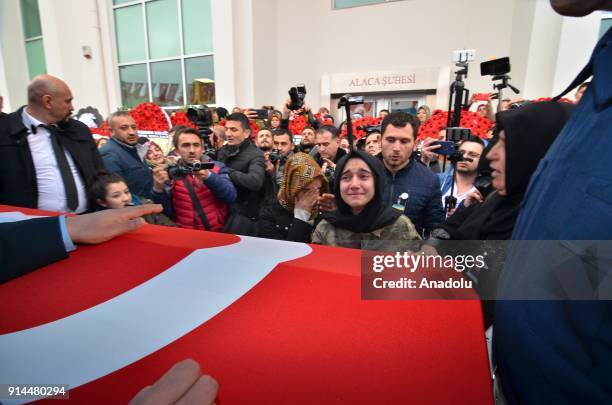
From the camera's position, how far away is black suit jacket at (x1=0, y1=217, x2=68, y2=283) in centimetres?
73

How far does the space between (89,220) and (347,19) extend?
10927 millimetres

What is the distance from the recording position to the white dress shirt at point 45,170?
79.0 inches

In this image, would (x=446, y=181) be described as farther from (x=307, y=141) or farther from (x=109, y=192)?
(x=109, y=192)

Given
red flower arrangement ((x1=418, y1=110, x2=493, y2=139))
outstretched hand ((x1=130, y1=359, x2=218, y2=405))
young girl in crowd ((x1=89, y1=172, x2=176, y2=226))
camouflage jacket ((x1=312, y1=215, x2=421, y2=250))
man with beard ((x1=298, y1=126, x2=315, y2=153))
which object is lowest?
camouflage jacket ((x1=312, y1=215, x2=421, y2=250))

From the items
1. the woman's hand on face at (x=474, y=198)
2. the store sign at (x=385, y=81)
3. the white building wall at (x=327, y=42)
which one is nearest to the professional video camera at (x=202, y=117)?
the woman's hand on face at (x=474, y=198)

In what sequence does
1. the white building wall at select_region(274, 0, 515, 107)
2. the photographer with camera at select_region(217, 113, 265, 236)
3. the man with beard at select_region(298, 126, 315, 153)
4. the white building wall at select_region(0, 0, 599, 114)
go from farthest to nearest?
the white building wall at select_region(274, 0, 515, 107) < the white building wall at select_region(0, 0, 599, 114) < the man with beard at select_region(298, 126, 315, 153) < the photographer with camera at select_region(217, 113, 265, 236)

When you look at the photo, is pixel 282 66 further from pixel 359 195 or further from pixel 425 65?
pixel 359 195

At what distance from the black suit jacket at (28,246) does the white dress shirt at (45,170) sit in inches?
58.6

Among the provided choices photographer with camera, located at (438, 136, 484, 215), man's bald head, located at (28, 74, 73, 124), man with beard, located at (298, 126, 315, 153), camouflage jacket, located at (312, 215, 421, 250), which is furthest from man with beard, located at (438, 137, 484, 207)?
man's bald head, located at (28, 74, 73, 124)

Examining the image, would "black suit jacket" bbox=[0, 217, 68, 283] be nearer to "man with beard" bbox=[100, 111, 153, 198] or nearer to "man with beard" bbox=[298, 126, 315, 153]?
"man with beard" bbox=[100, 111, 153, 198]

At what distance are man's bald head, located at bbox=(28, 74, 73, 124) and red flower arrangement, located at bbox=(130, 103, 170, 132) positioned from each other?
4.41 meters

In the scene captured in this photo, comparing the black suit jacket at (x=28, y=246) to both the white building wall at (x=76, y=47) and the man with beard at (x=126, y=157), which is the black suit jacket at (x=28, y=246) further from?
the white building wall at (x=76, y=47)

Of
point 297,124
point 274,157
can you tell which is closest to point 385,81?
point 297,124

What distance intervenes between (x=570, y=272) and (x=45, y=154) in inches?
102
